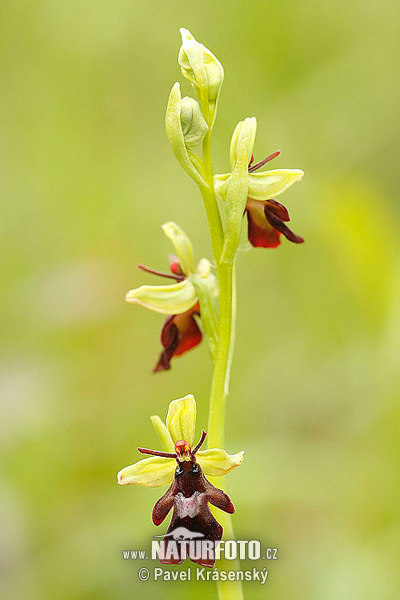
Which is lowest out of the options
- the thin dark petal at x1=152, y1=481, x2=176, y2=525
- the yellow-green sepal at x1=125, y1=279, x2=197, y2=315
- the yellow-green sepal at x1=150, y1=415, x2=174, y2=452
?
the thin dark petal at x1=152, y1=481, x2=176, y2=525

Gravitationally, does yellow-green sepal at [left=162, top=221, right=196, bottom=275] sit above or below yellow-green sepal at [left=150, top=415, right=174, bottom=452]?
above

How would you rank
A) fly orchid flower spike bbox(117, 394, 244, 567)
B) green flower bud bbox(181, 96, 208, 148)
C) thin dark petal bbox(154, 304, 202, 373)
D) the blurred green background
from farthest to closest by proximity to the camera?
the blurred green background, thin dark petal bbox(154, 304, 202, 373), green flower bud bbox(181, 96, 208, 148), fly orchid flower spike bbox(117, 394, 244, 567)

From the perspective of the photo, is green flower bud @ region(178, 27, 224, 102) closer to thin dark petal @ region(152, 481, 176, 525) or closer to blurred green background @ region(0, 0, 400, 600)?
thin dark petal @ region(152, 481, 176, 525)

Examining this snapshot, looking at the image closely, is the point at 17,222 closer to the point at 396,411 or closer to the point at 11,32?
the point at 11,32

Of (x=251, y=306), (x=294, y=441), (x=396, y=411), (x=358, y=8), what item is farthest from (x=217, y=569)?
(x=358, y=8)

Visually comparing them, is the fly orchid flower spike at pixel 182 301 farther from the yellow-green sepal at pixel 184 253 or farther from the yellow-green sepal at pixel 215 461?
the yellow-green sepal at pixel 215 461

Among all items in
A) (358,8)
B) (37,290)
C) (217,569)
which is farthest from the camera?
(358,8)

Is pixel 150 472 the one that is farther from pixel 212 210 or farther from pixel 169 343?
pixel 212 210

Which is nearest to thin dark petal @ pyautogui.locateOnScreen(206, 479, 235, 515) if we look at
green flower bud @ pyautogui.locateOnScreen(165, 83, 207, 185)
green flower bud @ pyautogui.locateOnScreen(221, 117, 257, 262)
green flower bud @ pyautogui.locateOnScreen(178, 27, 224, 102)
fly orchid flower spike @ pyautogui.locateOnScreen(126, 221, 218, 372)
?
fly orchid flower spike @ pyautogui.locateOnScreen(126, 221, 218, 372)
